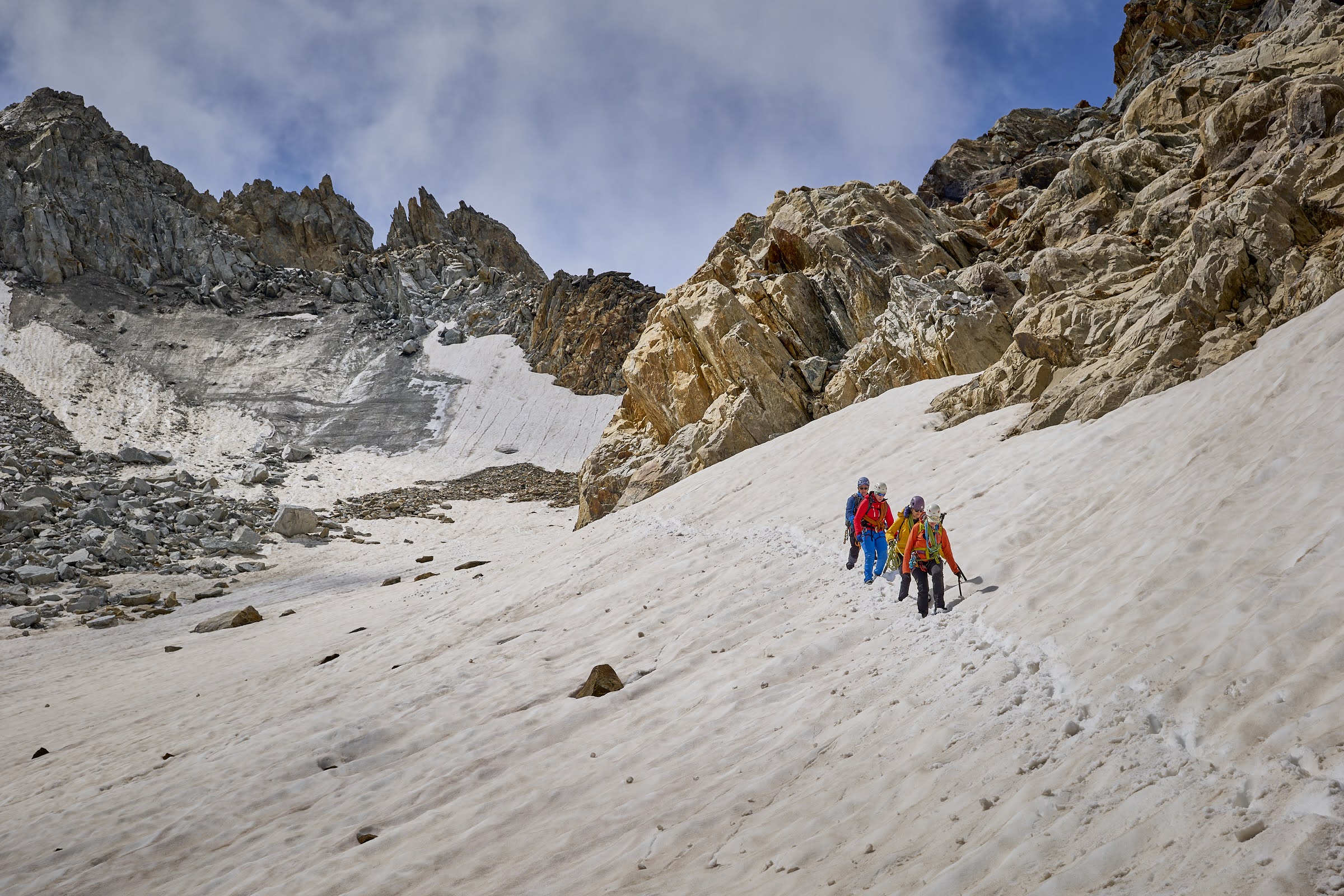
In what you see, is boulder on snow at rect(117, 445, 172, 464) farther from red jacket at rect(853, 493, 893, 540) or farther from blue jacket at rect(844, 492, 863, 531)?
red jacket at rect(853, 493, 893, 540)

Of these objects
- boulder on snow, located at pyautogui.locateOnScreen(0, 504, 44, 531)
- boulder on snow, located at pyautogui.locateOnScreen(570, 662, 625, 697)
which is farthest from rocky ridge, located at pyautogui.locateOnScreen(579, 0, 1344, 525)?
boulder on snow, located at pyautogui.locateOnScreen(0, 504, 44, 531)

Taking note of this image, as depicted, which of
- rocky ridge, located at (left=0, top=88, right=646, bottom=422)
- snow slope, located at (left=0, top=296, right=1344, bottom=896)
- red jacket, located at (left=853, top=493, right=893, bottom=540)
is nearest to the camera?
snow slope, located at (left=0, top=296, right=1344, bottom=896)

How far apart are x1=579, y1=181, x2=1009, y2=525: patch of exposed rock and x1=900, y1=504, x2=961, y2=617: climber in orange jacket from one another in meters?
13.5

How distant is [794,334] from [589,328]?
42.7 meters

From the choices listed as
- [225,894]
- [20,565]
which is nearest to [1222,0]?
[225,894]

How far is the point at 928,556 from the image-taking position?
8.01 metres

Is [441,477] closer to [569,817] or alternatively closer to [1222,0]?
[569,817]

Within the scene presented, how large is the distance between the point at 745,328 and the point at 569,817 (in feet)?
74.0

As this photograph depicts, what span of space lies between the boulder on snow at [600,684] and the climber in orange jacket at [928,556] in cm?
368

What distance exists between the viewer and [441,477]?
50.0m

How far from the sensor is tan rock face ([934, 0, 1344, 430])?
11.2 metres

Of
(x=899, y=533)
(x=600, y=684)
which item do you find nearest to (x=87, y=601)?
(x=600, y=684)

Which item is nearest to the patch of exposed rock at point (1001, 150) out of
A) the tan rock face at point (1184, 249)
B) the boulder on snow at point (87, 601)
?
the tan rock face at point (1184, 249)

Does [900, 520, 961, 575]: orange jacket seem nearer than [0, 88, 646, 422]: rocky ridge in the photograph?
Yes
